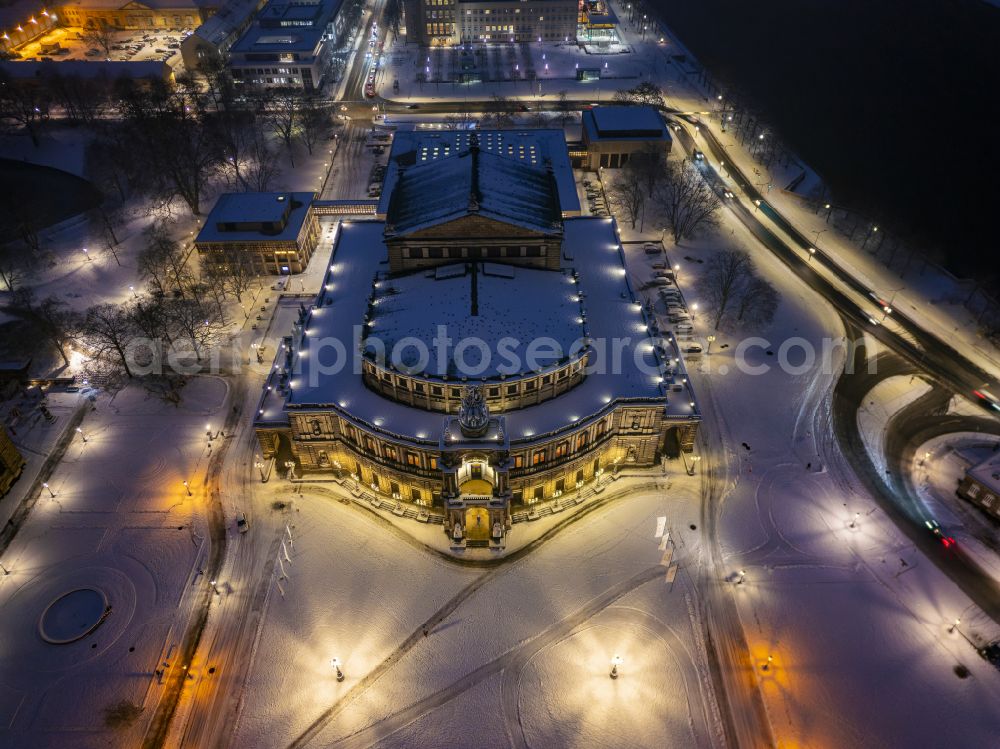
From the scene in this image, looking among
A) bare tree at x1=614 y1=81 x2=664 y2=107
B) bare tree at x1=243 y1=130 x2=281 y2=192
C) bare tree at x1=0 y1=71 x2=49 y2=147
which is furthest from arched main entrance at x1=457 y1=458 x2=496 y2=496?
bare tree at x1=0 y1=71 x2=49 y2=147

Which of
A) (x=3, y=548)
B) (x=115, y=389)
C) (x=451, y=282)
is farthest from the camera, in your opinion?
(x=115, y=389)

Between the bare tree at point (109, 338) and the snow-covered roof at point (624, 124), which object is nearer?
the bare tree at point (109, 338)

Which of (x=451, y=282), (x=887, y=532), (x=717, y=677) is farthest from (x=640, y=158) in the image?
(x=717, y=677)

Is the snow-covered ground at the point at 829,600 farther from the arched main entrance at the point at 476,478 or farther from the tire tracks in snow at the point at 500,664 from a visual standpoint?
the arched main entrance at the point at 476,478

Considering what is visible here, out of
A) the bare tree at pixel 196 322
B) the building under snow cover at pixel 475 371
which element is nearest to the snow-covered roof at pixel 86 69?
the bare tree at pixel 196 322

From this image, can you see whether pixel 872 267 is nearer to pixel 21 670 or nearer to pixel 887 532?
pixel 887 532

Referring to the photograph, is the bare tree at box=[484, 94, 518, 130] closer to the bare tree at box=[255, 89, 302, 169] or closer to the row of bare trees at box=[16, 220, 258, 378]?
the bare tree at box=[255, 89, 302, 169]
